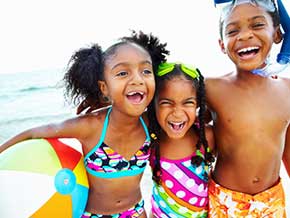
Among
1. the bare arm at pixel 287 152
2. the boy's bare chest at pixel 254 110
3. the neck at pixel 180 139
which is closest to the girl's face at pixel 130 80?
the neck at pixel 180 139

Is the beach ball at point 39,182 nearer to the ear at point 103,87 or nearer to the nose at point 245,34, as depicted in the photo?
the ear at point 103,87

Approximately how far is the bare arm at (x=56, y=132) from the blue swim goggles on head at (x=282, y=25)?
55.5 inches

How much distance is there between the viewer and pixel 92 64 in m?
2.74

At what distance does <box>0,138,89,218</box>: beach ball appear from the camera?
240 centimetres

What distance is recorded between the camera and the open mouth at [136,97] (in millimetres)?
2580

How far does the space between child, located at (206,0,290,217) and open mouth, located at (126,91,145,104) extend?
1.88 ft

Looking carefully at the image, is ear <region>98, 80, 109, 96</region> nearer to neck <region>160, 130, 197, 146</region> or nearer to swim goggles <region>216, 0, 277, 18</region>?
neck <region>160, 130, 197, 146</region>

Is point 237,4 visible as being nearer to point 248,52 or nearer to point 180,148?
point 248,52

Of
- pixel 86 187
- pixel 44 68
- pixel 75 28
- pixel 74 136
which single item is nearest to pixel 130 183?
pixel 86 187

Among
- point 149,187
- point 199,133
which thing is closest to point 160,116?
point 199,133

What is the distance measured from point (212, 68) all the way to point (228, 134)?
1684 cm

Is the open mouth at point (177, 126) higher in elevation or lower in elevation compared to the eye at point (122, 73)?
lower

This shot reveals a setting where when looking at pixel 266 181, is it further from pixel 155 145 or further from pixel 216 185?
pixel 155 145

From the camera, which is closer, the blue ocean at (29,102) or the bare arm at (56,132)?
the bare arm at (56,132)
